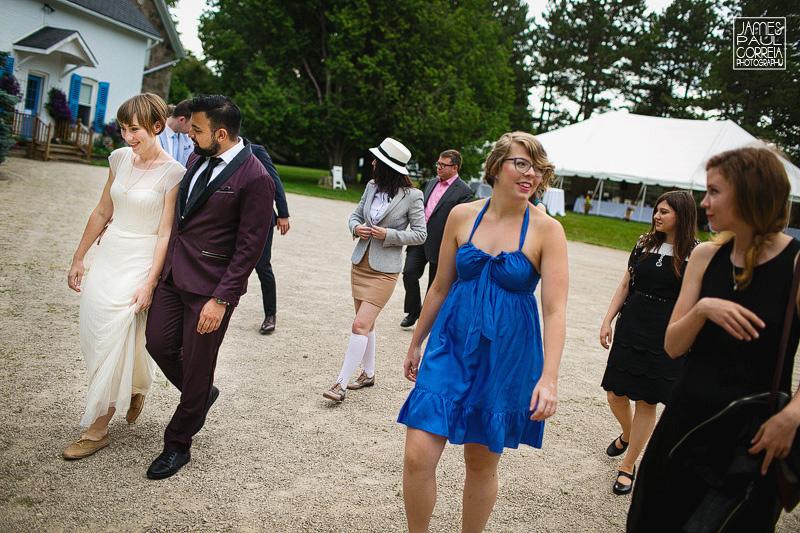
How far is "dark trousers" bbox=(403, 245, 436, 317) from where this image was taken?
741 centimetres

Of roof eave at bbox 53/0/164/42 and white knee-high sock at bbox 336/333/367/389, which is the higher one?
roof eave at bbox 53/0/164/42

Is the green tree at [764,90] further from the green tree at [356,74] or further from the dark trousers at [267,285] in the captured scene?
the dark trousers at [267,285]

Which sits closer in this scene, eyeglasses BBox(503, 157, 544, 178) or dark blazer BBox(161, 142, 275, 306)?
eyeglasses BBox(503, 157, 544, 178)

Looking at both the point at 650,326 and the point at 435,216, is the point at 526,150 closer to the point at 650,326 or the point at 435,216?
the point at 650,326

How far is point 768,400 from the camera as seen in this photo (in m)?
2.04

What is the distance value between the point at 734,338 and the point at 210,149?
279 centimetres

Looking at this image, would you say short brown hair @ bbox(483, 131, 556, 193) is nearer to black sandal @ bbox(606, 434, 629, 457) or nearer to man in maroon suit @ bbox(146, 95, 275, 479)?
man in maroon suit @ bbox(146, 95, 275, 479)

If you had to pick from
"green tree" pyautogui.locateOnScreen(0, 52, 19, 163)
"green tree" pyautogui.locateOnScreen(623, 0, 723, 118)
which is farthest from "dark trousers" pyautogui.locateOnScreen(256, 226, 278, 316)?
"green tree" pyautogui.locateOnScreen(623, 0, 723, 118)

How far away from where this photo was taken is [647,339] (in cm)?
408

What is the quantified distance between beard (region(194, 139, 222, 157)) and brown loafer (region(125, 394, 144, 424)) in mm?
1606

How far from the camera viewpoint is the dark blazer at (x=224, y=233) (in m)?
3.42

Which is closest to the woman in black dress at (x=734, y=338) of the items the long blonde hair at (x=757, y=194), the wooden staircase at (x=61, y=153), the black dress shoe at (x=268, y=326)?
the long blonde hair at (x=757, y=194)

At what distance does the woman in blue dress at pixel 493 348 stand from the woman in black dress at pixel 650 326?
1.59 metres

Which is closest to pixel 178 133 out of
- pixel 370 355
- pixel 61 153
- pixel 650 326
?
pixel 370 355
